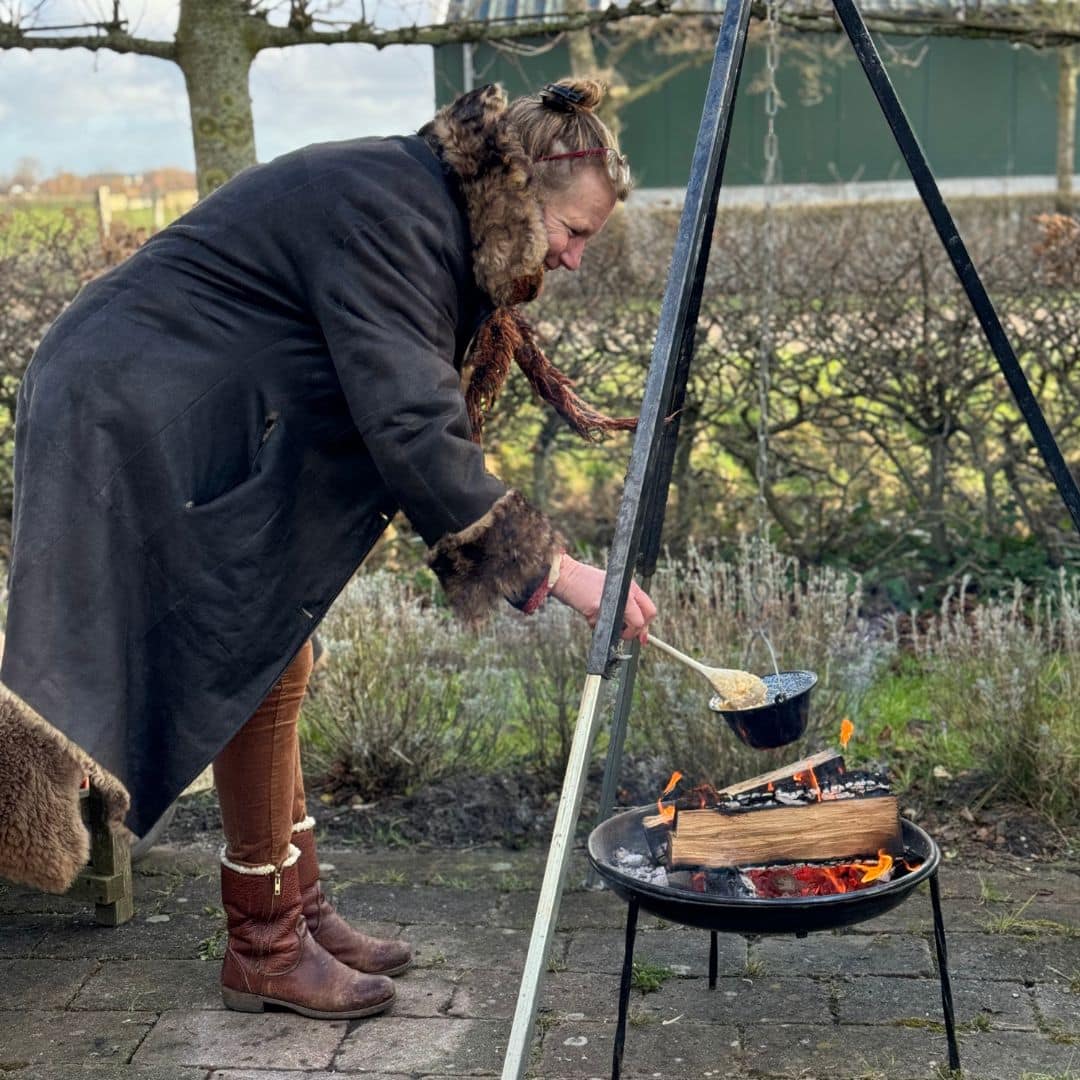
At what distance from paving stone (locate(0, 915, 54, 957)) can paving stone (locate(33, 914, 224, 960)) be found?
2 centimetres

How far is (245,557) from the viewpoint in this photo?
2.72 m

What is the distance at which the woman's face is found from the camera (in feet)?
8.89

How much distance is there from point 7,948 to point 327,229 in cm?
202

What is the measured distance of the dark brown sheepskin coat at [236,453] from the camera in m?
2.58

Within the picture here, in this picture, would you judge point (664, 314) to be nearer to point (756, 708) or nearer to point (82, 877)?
point (756, 708)

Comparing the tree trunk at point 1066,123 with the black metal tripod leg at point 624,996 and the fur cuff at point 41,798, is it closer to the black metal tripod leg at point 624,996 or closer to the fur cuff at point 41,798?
the black metal tripod leg at point 624,996

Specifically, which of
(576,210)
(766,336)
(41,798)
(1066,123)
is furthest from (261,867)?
(1066,123)

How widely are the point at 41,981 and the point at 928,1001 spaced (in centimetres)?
201

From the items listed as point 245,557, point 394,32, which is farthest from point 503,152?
point 394,32

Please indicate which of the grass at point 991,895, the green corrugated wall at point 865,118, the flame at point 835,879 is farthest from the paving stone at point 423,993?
the green corrugated wall at point 865,118

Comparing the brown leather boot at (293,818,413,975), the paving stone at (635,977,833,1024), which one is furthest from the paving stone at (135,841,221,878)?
the paving stone at (635,977,833,1024)

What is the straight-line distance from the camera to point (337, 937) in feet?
10.8

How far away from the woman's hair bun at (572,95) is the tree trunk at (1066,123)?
14585 mm

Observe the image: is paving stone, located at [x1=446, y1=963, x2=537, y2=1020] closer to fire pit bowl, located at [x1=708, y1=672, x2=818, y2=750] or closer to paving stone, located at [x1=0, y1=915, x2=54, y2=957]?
fire pit bowl, located at [x1=708, y1=672, x2=818, y2=750]
